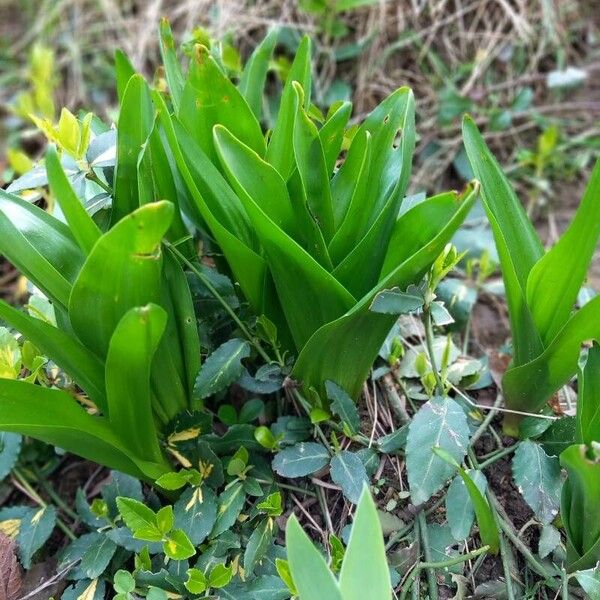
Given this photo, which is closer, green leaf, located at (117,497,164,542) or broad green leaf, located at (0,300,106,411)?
broad green leaf, located at (0,300,106,411)

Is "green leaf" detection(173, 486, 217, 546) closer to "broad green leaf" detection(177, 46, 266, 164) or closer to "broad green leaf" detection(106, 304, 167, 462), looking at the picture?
"broad green leaf" detection(106, 304, 167, 462)

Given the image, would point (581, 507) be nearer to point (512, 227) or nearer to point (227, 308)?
point (512, 227)

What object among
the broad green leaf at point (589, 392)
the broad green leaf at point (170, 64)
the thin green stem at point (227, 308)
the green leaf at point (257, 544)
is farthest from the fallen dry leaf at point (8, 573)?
the broad green leaf at point (589, 392)

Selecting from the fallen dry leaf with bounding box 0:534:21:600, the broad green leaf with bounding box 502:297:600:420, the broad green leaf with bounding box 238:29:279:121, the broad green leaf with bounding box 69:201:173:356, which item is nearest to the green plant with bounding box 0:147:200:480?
the broad green leaf with bounding box 69:201:173:356

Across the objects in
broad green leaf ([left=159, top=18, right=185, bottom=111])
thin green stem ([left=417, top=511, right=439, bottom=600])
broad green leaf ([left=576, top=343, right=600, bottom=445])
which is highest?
broad green leaf ([left=159, top=18, right=185, bottom=111])

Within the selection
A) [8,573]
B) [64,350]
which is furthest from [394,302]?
[8,573]

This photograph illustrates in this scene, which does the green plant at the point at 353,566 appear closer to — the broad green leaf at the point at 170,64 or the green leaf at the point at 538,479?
the green leaf at the point at 538,479
